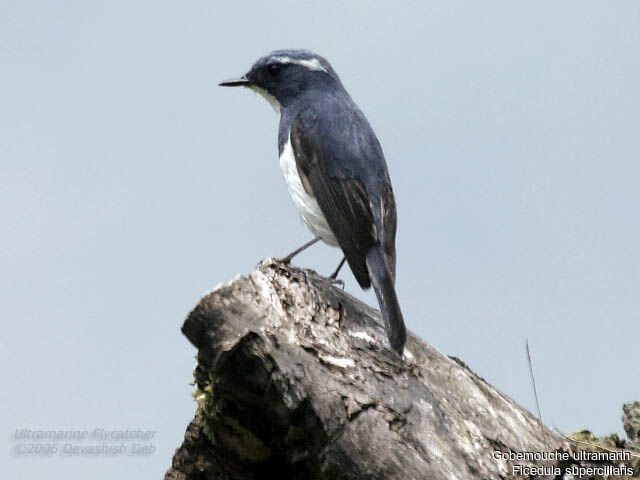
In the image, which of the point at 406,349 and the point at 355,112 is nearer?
the point at 406,349

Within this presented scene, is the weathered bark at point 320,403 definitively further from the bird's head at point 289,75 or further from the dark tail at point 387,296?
the bird's head at point 289,75

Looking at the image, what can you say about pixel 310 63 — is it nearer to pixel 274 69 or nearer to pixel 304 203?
pixel 274 69

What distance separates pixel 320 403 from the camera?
5.25m

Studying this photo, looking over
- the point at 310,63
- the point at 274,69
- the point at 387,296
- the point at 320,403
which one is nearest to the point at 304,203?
the point at 387,296

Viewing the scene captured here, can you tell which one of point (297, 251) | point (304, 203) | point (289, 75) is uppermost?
point (289, 75)

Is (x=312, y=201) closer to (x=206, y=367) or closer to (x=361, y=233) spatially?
(x=361, y=233)

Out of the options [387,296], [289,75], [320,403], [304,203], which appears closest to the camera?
[320,403]

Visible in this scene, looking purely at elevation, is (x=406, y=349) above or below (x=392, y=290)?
below

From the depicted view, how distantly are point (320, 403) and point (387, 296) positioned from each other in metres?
1.43

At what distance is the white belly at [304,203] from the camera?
7.45m

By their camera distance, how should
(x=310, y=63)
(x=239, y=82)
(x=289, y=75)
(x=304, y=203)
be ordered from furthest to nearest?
(x=239, y=82)
(x=289, y=75)
(x=310, y=63)
(x=304, y=203)

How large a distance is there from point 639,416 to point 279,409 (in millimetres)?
2600

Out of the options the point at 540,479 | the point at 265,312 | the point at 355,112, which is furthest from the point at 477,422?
the point at 355,112

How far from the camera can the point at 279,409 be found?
5.31m
